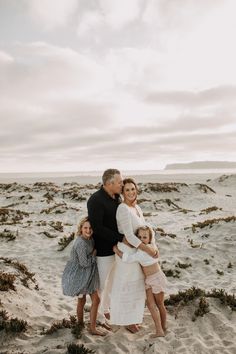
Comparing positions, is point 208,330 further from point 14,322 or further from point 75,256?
point 14,322

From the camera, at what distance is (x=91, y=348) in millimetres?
6426

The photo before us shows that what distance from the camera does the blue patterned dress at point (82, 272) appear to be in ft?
21.6

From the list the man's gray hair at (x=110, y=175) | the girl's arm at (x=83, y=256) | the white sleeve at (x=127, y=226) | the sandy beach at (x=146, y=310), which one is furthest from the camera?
the sandy beach at (x=146, y=310)

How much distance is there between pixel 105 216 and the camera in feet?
21.1

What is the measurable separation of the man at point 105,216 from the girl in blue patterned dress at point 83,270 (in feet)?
0.42

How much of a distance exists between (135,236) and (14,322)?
9.95 ft

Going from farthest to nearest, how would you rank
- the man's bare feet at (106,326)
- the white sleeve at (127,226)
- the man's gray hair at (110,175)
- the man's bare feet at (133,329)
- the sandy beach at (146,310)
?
the man's bare feet at (106,326) → the man's bare feet at (133,329) → the sandy beach at (146,310) → the man's gray hair at (110,175) → the white sleeve at (127,226)

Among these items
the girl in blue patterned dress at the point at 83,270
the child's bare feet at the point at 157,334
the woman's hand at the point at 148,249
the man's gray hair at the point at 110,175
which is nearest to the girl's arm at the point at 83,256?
the girl in blue patterned dress at the point at 83,270

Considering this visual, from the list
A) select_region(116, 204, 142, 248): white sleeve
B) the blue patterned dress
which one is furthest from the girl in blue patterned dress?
select_region(116, 204, 142, 248): white sleeve

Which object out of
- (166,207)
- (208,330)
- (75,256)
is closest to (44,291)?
(75,256)

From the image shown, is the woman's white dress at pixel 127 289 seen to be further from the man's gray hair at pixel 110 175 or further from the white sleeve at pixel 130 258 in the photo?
the man's gray hair at pixel 110 175

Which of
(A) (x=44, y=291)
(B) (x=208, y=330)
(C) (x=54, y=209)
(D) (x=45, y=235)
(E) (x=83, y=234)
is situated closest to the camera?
(E) (x=83, y=234)

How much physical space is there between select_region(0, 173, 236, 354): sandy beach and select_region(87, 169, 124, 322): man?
1452 mm

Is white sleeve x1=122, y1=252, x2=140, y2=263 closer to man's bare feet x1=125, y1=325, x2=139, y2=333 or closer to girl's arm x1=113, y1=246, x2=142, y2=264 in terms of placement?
girl's arm x1=113, y1=246, x2=142, y2=264
